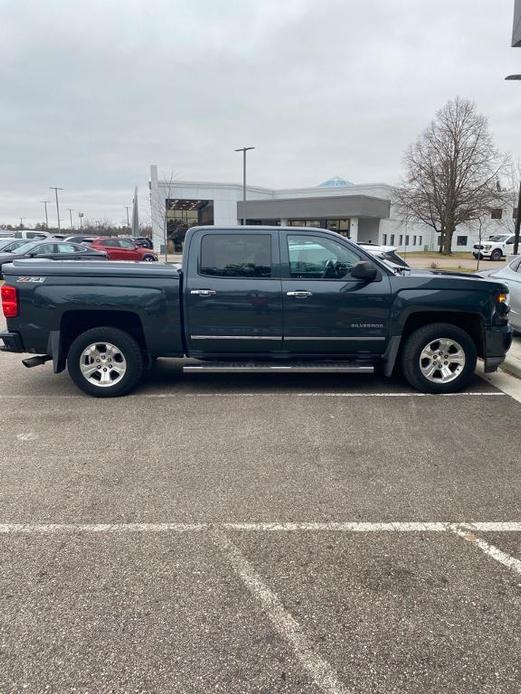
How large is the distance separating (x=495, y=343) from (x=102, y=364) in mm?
4551

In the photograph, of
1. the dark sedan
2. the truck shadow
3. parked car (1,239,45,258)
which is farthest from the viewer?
parked car (1,239,45,258)

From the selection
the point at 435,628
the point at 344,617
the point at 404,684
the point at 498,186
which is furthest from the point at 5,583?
the point at 498,186

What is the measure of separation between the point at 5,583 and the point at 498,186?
4946 centimetres

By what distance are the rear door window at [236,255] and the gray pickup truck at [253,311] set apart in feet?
0.04

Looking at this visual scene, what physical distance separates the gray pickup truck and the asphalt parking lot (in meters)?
0.76

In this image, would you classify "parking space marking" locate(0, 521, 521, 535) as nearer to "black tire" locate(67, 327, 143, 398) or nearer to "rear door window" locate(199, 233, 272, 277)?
"black tire" locate(67, 327, 143, 398)

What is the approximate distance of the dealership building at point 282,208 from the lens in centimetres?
4516

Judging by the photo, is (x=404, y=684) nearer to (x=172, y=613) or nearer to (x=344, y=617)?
(x=344, y=617)

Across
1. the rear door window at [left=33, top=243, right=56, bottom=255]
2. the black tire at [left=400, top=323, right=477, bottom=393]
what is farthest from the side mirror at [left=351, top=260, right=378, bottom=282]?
the rear door window at [left=33, top=243, right=56, bottom=255]

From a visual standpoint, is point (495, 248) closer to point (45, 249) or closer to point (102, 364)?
point (45, 249)

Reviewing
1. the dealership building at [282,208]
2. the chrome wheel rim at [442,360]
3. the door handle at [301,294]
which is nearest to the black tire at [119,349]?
the door handle at [301,294]

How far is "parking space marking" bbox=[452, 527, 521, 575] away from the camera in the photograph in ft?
9.14

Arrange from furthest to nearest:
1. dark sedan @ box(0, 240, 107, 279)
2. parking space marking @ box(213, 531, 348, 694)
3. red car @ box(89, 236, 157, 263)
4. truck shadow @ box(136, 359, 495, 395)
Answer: red car @ box(89, 236, 157, 263)
dark sedan @ box(0, 240, 107, 279)
truck shadow @ box(136, 359, 495, 395)
parking space marking @ box(213, 531, 348, 694)

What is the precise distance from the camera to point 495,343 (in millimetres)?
5742
